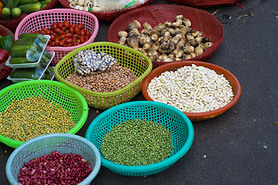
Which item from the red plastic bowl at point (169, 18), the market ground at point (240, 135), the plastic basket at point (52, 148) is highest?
the red plastic bowl at point (169, 18)

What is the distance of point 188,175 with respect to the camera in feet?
6.98

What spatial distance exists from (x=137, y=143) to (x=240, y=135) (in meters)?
0.93

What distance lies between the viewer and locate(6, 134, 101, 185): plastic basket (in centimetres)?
181

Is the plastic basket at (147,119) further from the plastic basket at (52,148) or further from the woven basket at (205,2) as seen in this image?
the woven basket at (205,2)

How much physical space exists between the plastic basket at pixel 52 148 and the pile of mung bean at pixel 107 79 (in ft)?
2.41

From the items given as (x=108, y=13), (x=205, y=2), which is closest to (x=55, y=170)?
(x=108, y=13)

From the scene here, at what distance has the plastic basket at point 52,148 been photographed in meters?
1.81

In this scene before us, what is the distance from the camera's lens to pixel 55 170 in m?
1.83

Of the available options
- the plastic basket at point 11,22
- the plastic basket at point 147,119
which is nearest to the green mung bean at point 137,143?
the plastic basket at point 147,119

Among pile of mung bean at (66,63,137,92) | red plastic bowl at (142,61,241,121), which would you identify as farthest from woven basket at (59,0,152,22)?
red plastic bowl at (142,61,241,121)

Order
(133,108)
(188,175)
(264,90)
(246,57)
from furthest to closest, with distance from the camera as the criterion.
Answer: (246,57) → (264,90) → (133,108) → (188,175)

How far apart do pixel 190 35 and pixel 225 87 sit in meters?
0.95

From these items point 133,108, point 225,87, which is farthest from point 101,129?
point 225,87

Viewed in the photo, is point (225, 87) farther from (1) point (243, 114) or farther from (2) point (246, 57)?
(2) point (246, 57)
